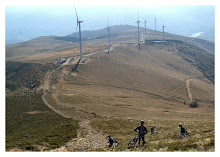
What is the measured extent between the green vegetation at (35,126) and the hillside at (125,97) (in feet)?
3.91

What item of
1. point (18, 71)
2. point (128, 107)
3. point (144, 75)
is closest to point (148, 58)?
point (144, 75)

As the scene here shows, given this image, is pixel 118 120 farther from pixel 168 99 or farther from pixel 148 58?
pixel 148 58

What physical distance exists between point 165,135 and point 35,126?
82.0 ft

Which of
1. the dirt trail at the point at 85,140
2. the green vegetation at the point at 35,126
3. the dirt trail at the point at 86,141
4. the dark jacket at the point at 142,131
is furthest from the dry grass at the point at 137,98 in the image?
the green vegetation at the point at 35,126

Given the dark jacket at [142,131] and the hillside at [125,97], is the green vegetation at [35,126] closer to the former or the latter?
the hillside at [125,97]

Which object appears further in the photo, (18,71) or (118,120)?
(18,71)

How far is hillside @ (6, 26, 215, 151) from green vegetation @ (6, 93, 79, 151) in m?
1.19

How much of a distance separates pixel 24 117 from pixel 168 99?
2111 inches

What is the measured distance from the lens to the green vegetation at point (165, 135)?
63.6 ft

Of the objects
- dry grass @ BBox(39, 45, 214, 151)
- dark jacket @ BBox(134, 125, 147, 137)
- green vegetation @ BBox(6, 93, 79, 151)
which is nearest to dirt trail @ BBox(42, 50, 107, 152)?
green vegetation @ BBox(6, 93, 79, 151)

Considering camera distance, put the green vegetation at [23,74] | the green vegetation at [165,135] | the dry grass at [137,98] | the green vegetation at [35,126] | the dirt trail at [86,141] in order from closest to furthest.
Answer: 1. the green vegetation at [165,135]
2. the dirt trail at [86,141]
3. the green vegetation at [35,126]
4. the dry grass at [137,98]
5. the green vegetation at [23,74]

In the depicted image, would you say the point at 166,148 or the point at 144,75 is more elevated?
the point at 144,75

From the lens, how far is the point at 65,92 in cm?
7388

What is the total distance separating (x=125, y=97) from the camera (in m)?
76.9
